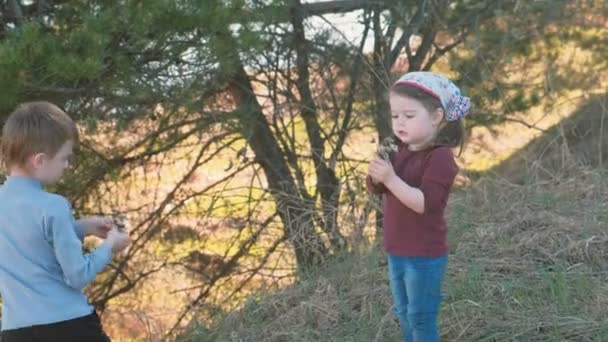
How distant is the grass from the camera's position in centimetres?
389

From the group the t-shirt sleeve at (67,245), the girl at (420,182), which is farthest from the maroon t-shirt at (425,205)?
the t-shirt sleeve at (67,245)

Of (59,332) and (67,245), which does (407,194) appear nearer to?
(67,245)

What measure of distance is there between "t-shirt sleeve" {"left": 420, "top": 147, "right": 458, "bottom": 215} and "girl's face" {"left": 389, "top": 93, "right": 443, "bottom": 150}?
0.07m

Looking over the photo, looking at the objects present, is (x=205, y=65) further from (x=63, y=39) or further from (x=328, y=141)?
(x=328, y=141)

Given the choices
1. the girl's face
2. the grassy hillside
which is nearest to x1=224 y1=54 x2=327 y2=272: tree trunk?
the grassy hillside

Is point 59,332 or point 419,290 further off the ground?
point 59,332

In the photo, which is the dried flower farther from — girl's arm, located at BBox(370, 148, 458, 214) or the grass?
the grass

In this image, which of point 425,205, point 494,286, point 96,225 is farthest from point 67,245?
point 494,286

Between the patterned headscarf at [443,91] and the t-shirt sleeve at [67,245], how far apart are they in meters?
1.14

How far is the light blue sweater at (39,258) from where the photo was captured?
2887 millimetres

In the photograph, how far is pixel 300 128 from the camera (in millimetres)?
7836

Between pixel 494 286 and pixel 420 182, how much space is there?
1227 mm

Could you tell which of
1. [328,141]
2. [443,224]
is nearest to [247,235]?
[328,141]

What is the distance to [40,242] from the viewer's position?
9.56 ft
